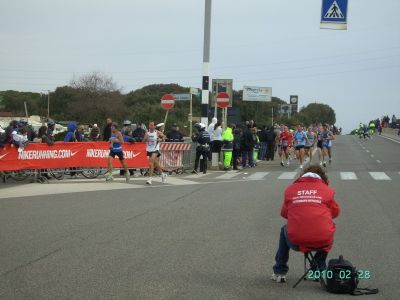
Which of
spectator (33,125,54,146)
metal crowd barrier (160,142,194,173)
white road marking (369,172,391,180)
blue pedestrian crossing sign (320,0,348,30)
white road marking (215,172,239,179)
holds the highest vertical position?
blue pedestrian crossing sign (320,0,348,30)

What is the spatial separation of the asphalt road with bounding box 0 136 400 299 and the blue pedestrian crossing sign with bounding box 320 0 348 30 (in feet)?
19.5

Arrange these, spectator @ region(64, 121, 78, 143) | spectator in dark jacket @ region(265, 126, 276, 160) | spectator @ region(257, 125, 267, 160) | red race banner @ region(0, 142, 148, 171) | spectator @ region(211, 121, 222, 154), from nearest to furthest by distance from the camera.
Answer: red race banner @ region(0, 142, 148, 171) < spectator @ region(64, 121, 78, 143) < spectator @ region(211, 121, 222, 154) < spectator in dark jacket @ region(265, 126, 276, 160) < spectator @ region(257, 125, 267, 160)

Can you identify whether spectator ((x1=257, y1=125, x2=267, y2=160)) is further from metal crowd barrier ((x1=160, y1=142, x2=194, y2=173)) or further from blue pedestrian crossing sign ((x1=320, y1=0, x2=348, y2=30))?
blue pedestrian crossing sign ((x1=320, y1=0, x2=348, y2=30))

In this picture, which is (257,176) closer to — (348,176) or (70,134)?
→ (348,176)

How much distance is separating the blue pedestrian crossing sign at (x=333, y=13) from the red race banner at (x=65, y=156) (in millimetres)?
7261

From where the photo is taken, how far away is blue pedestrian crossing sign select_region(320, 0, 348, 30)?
62.5 ft

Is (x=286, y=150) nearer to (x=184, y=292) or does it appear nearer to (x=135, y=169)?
(x=135, y=169)

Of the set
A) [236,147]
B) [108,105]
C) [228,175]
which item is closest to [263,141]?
[236,147]

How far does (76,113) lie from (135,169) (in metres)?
55.9

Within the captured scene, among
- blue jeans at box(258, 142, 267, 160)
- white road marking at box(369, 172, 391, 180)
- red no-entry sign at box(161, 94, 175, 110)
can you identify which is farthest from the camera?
blue jeans at box(258, 142, 267, 160)

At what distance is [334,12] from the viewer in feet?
62.5

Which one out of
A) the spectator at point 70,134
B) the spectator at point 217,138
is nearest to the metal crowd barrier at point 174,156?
the spectator at point 217,138

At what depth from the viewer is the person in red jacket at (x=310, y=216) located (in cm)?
601

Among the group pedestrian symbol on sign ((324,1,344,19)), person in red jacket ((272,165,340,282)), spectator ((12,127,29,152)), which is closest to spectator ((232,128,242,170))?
pedestrian symbol on sign ((324,1,344,19))
